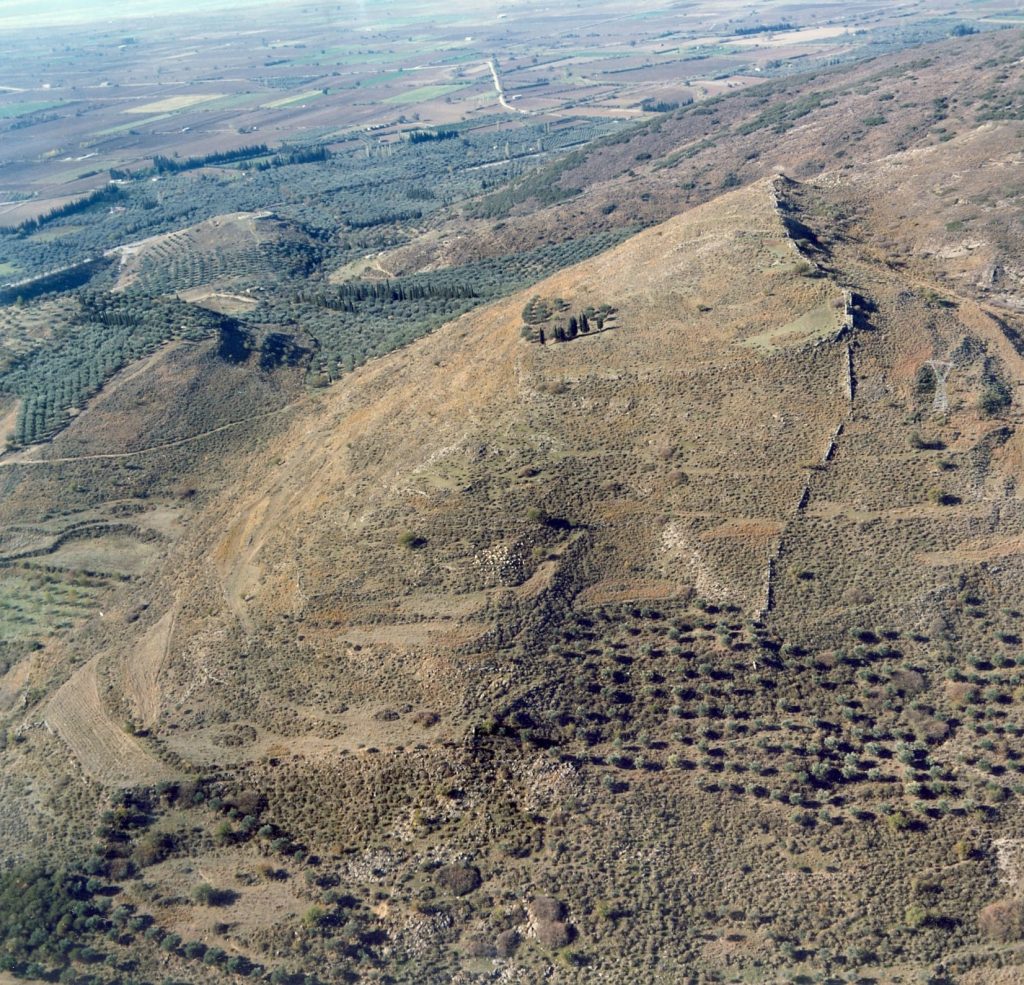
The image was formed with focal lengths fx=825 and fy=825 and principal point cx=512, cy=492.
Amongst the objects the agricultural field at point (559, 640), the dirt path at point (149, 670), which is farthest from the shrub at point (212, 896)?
the dirt path at point (149, 670)

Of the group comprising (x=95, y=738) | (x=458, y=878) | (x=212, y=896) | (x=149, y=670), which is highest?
(x=149, y=670)

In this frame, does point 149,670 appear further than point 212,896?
Yes

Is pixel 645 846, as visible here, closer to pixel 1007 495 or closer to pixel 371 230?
pixel 1007 495

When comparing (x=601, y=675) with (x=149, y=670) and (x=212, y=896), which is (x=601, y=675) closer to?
(x=212, y=896)

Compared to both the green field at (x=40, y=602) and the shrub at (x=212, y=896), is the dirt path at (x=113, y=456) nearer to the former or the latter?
the green field at (x=40, y=602)

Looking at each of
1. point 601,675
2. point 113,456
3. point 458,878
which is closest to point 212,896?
point 458,878

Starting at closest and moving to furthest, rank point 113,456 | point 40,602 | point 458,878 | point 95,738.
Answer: point 458,878, point 95,738, point 40,602, point 113,456

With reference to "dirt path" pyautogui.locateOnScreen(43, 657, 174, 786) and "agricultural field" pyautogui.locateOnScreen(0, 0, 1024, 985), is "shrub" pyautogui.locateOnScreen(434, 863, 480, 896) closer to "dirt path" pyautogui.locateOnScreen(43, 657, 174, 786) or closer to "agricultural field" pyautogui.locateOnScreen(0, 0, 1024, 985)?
"agricultural field" pyautogui.locateOnScreen(0, 0, 1024, 985)
